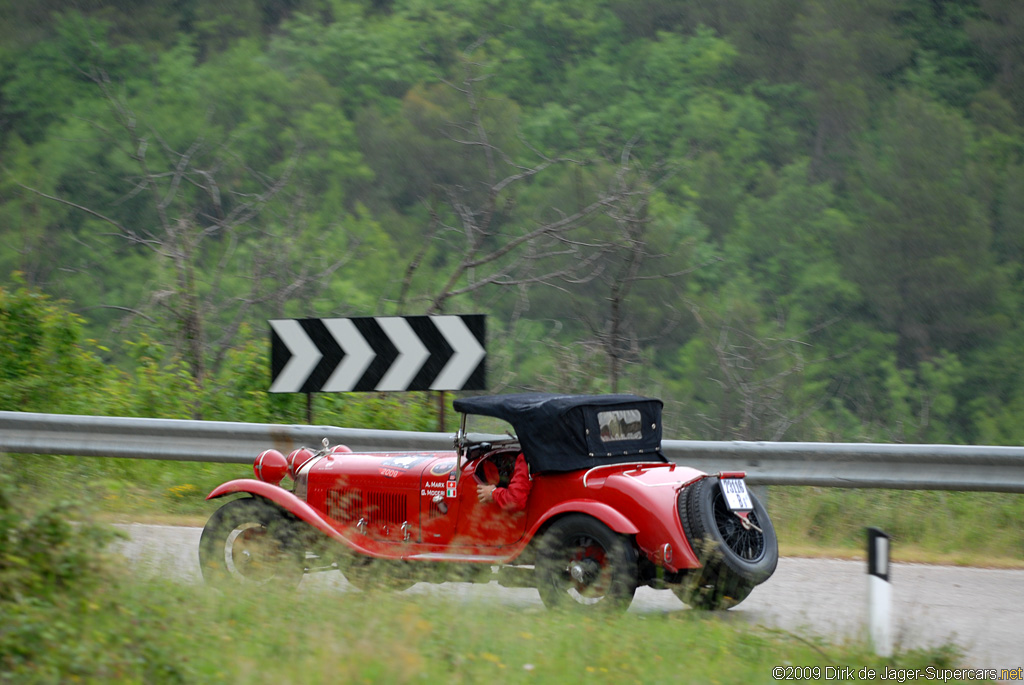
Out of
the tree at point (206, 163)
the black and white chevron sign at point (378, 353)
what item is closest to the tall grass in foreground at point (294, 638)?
the black and white chevron sign at point (378, 353)

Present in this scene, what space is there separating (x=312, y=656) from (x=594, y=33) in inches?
1462

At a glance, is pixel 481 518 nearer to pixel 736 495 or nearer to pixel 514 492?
pixel 514 492

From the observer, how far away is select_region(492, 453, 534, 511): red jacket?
20.4 ft

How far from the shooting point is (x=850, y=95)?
136ft

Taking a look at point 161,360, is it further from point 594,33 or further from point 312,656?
point 594,33

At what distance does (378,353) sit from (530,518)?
3490mm

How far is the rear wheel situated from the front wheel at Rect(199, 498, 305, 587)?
2322mm

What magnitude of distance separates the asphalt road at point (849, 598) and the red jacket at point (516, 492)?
535mm

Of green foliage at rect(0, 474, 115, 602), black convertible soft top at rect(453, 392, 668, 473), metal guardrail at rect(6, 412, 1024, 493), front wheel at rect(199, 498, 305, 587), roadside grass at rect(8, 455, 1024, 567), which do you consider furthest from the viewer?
roadside grass at rect(8, 455, 1024, 567)

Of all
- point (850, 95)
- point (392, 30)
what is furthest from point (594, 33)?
point (850, 95)

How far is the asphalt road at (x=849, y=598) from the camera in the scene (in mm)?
5703

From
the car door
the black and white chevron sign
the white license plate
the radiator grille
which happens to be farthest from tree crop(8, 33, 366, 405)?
the white license plate

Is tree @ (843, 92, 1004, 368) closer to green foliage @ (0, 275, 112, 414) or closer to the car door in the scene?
green foliage @ (0, 275, 112, 414)

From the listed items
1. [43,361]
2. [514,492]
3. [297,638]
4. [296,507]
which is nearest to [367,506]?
[296,507]
